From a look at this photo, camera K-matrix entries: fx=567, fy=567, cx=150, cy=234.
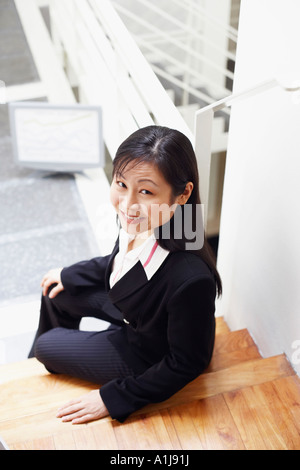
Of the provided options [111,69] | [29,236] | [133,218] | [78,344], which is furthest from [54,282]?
[111,69]

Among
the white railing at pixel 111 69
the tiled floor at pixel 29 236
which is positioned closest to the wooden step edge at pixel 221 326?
the tiled floor at pixel 29 236

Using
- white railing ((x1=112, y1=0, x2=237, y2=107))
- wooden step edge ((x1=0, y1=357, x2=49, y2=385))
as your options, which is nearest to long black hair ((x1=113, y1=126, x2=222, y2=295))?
wooden step edge ((x1=0, y1=357, x2=49, y2=385))

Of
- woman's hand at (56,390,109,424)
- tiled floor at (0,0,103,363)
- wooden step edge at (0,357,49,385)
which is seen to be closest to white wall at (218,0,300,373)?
woman's hand at (56,390,109,424)

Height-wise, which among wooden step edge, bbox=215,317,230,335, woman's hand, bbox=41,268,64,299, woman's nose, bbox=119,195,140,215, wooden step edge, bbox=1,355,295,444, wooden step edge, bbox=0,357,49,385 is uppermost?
woman's nose, bbox=119,195,140,215

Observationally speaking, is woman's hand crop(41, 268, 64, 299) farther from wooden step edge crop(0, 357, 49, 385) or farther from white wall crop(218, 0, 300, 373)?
white wall crop(218, 0, 300, 373)

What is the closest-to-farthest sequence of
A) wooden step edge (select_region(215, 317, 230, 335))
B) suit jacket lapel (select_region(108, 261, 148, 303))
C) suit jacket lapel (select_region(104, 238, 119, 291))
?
suit jacket lapel (select_region(108, 261, 148, 303)) < suit jacket lapel (select_region(104, 238, 119, 291)) < wooden step edge (select_region(215, 317, 230, 335))

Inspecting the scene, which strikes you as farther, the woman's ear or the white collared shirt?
the white collared shirt

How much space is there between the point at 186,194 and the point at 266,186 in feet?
1.20

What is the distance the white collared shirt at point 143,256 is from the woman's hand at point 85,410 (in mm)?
333

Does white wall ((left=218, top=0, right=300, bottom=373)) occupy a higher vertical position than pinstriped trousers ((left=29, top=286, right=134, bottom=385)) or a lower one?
higher

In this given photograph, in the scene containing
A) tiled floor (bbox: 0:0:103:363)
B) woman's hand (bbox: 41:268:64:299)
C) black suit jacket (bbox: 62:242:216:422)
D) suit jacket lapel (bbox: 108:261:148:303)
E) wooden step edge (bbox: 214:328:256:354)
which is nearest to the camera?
black suit jacket (bbox: 62:242:216:422)

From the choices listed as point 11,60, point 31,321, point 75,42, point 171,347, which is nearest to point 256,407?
point 171,347

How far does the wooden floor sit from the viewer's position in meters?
1.51
